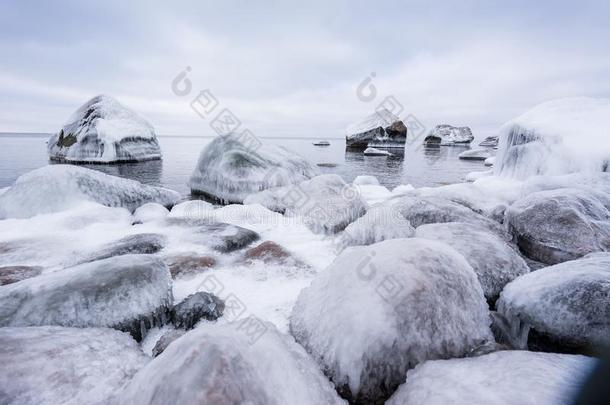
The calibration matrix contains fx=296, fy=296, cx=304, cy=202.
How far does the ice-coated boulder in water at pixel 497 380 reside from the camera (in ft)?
5.56

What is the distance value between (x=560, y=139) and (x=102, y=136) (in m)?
26.6

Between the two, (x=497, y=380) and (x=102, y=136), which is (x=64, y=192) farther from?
(x=102, y=136)

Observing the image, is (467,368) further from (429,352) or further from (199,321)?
(199,321)

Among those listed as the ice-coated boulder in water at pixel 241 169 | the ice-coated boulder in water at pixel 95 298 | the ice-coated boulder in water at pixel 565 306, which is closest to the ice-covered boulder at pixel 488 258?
the ice-coated boulder in water at pixel 565 306

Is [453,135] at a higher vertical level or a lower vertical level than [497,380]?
higher

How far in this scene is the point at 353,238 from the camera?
17.4ft

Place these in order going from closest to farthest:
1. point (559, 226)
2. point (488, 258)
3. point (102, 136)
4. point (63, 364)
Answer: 1. point (63, 364)
2. point (488, 258)
3. point (559, 226)
4. point (102, 136)

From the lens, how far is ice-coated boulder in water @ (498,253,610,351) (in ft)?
8.12

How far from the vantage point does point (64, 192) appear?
719 cm

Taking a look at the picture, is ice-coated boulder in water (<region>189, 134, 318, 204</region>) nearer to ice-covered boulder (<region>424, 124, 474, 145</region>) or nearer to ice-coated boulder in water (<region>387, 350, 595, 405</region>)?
ice-coated boulder in water (<region>387, 350, 595, 405</region>)

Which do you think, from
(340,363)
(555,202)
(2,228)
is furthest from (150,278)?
(555,202)

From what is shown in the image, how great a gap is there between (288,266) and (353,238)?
1377mm

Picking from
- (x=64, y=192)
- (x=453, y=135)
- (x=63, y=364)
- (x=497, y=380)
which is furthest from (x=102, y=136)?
(x=453, y=135)

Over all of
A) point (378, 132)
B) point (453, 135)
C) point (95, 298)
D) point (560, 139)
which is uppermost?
point (453, 135)
